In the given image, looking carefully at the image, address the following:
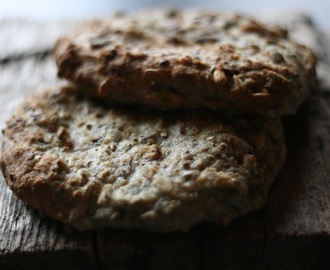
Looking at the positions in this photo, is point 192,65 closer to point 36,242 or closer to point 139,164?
point 139,164

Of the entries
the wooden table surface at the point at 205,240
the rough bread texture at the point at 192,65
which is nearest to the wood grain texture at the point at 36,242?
the wooden table surface at the point at 205,240

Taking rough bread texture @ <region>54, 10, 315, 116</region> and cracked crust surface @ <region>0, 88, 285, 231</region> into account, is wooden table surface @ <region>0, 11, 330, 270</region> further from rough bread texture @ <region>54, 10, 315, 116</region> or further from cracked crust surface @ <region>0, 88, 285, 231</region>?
rough bread texture @ <region>54, 10, 315, 116</region>

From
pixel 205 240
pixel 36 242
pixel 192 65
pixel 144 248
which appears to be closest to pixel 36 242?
pixel 36 242

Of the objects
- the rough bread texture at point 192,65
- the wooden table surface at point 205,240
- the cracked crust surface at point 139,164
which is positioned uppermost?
the rough bread texture at point 192,65

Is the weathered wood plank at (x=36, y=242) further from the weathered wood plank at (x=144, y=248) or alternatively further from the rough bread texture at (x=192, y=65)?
the rough bread texture at (x=192, y=65)

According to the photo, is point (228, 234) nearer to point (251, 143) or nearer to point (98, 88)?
point (251, 143)

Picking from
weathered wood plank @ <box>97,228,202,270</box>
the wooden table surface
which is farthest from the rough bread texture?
weathered wood plank @ <box>97,228,202,270</box>
